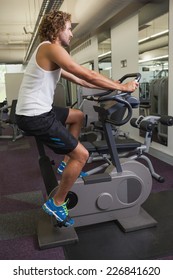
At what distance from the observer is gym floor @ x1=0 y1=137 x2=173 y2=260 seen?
1.87 metres

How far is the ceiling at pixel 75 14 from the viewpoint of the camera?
14.3 ft

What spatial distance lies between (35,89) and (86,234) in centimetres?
123

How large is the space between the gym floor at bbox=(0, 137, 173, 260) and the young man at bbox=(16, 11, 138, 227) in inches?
10.4

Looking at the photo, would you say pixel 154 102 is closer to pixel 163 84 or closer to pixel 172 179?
pixel 163 84

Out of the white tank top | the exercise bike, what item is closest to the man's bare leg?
the exercise bike

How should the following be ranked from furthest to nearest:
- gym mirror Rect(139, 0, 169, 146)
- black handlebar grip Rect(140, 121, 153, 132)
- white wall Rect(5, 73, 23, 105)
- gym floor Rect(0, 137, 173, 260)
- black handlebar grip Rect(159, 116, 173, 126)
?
white wall Rect(5, 73, 23, 105) → gym mirror Rect(139, 0, 169, 146) → black handlebar grip Rect(140, 121, 153, 132) → black handlebar grip Rect(159, 116, 173, 126) → gym floor Rect(0, 137, 173, 260)

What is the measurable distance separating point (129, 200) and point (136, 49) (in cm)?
356

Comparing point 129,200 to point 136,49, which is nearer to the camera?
point 129,200

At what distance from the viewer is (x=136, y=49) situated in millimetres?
4938

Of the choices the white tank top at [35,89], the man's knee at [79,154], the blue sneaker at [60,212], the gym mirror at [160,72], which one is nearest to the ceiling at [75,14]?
the gym mirror at [160,72]

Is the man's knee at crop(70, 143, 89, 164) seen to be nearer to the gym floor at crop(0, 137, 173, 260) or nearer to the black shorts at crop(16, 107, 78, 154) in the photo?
the black shorts at crop(16, 107, 78, 154)

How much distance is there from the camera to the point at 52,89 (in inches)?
73.3

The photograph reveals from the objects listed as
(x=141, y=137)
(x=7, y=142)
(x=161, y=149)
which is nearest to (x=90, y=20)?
(x=141, y=137)

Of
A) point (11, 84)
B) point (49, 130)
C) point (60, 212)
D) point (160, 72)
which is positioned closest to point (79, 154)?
point (49, 130)
